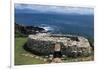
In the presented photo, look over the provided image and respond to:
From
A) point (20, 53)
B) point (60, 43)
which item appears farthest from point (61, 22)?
point (20, 53)

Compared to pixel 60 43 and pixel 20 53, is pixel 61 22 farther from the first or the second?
pixel 20 53

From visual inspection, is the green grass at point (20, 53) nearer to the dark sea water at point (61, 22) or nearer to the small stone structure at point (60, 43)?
the small stone structure at point (60, 43)

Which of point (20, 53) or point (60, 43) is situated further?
point (60, 43)

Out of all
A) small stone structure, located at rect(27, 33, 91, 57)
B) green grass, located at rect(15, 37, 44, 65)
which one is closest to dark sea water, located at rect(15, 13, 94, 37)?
small stone structure, located at rect(27, 33, 91, 57)

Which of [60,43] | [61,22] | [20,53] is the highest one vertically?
[61,22]

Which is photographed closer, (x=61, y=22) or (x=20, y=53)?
(x=20, y=53)

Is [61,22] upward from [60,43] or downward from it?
upward
